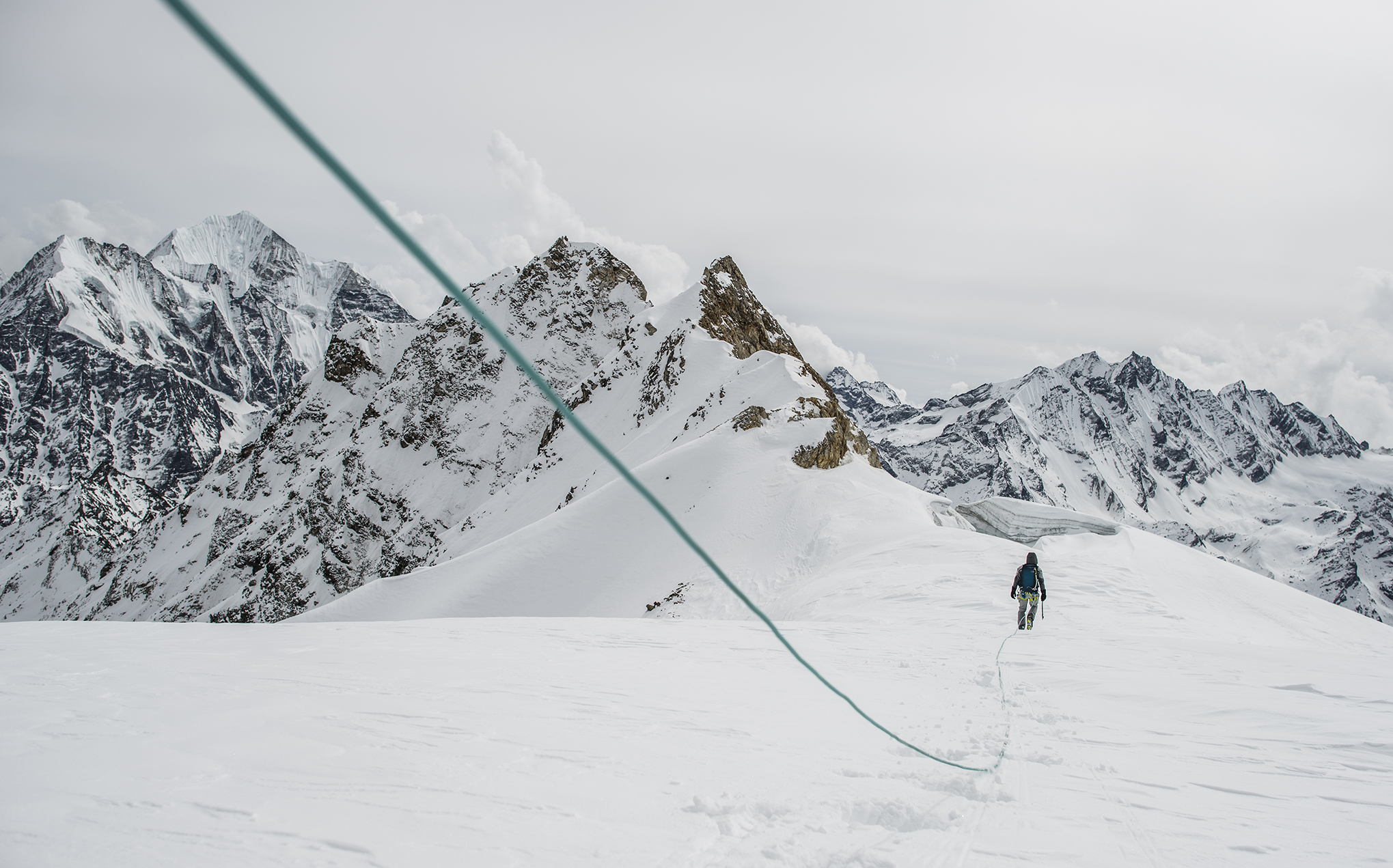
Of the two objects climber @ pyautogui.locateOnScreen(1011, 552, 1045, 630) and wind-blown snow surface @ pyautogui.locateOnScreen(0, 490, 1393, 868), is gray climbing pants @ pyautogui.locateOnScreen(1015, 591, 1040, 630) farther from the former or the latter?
wind-blown snow surface @ pyautogui.locateOnScreen(0, 490, 1393, 868)

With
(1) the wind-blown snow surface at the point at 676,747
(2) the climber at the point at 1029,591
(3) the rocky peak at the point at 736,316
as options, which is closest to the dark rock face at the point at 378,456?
(3) the rocky peak at the point at 736,316

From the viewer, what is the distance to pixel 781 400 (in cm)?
3653

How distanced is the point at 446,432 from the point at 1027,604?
309ft

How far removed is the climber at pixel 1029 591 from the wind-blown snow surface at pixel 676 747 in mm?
400

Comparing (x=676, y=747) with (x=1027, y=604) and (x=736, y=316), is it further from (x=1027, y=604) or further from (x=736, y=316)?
(x=736, y=316)

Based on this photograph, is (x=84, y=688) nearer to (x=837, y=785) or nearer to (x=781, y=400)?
(x=837, y=785)

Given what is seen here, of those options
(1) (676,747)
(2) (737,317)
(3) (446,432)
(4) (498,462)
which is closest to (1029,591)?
(1) (676,747)

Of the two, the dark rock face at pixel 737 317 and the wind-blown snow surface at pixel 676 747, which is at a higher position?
the dark rock face at pixel 737 317

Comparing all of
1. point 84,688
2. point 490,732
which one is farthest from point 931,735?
point 84,688

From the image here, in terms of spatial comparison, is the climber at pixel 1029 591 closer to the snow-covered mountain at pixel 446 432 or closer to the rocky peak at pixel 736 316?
the snow-covered mountain at pixel 446 432

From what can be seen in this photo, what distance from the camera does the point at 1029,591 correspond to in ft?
34.8

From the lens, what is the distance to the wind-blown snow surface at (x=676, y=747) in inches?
135

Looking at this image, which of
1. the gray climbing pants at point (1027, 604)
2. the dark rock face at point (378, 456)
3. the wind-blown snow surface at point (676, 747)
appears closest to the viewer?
the wind-blown snow surface at point (676, 747)

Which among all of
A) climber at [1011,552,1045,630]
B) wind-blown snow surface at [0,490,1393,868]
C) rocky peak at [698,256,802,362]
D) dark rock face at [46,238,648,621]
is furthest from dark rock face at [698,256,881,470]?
wind-blown snow surface at [0,490,1393,868]
